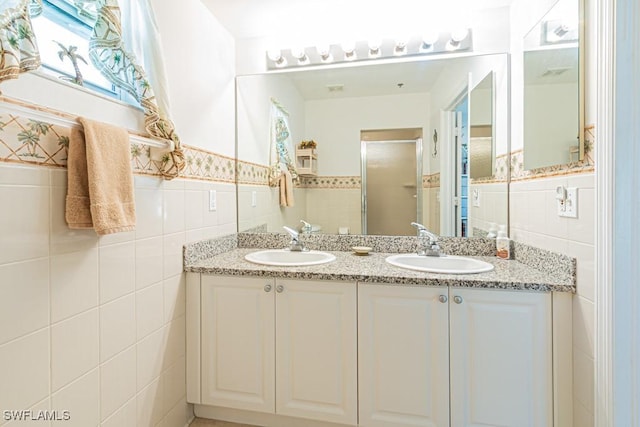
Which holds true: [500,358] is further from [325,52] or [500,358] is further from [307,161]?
[325,52]

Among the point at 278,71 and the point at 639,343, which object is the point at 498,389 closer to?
the point at 639,343

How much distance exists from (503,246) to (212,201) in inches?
63.9

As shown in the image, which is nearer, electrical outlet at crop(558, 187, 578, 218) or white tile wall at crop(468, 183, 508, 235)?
electrical outlet at crop(558, 187, 578, 218)

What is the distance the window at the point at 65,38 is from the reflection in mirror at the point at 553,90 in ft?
5.84

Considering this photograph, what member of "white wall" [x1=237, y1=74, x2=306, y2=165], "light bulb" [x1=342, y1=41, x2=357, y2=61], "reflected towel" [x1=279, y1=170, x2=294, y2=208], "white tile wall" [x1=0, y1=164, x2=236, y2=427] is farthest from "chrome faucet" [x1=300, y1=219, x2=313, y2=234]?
"light bulb" [x1=342, y1=41, x2=357, y2=61]

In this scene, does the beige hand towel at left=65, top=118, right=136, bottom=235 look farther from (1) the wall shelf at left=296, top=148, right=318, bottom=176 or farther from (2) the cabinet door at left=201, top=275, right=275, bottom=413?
(1) the wall shelf at left=296, top=148, right=318, bottom=176

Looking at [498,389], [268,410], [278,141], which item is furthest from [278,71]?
[498,389]

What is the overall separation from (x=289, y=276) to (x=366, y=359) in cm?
50

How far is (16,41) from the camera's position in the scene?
28.6 inches

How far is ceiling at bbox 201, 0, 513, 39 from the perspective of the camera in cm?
179

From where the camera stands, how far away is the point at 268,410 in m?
1.52

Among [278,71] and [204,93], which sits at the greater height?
[278,71]

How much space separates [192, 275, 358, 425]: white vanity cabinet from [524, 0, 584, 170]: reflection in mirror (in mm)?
1028

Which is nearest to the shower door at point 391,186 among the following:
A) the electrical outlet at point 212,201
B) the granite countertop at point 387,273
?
the granite countertop at point 387,273
